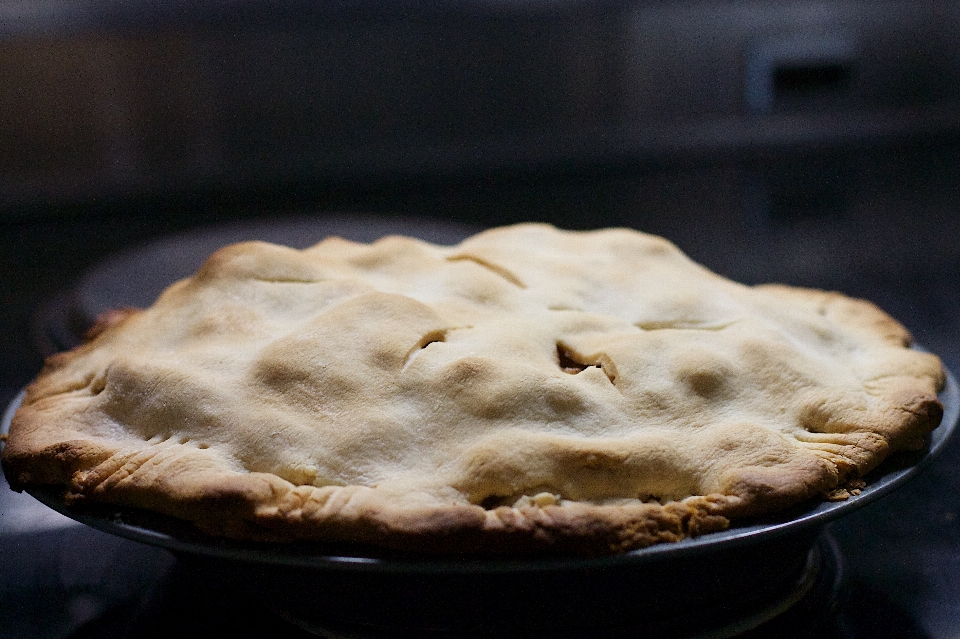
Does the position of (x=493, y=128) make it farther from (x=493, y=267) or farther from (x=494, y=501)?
(x=494, y=501)

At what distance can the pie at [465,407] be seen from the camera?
925 millimetres

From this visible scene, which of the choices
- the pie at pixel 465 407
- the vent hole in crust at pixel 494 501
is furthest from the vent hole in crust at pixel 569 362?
the vent hole in crust at pixel 494 501

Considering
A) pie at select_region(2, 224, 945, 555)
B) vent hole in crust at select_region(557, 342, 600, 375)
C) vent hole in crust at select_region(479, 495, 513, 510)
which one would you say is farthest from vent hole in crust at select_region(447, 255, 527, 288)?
vent hole in crust at select_region(479, 495, 513, 510)

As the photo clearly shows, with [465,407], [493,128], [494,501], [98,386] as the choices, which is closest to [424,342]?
[465,407]

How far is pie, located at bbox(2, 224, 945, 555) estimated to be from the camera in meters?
0.92

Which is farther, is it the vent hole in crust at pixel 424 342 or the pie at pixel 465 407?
the vent hole in crust at pixel 424 342

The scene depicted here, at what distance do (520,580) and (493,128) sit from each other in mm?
2073

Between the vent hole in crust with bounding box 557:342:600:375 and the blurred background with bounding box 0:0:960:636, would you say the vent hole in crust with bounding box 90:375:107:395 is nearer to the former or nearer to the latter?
the vent hole in crust with bounding box 557:342:600:375

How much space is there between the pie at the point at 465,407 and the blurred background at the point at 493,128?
794 millimetres

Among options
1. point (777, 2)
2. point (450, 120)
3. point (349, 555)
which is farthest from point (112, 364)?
point (777, 2)

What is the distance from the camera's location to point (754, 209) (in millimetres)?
2684

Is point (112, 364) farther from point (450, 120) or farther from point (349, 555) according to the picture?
point (450, 120)

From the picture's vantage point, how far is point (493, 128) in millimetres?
2809

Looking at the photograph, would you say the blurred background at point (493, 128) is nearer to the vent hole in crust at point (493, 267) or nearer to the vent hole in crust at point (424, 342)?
the vent hole in crust at point (493, 267)
